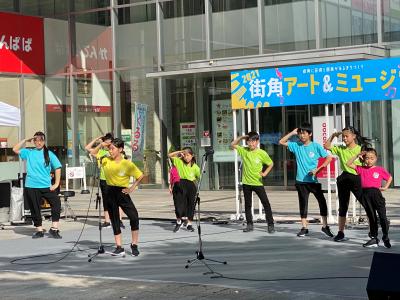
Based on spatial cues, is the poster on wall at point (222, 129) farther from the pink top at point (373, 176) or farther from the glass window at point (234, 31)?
the pink top at point (373, 176)

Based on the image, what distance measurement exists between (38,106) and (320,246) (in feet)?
60.6

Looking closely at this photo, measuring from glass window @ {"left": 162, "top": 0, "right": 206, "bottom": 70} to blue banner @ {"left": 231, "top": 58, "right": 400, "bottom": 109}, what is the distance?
10097mm

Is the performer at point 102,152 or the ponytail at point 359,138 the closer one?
the ponytail at point 359,138

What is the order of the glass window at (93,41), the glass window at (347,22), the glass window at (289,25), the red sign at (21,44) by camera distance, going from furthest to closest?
the glass window at (93,41) < the red sign at (21,44) < the glass window at (289,25) < the glass window at (347,22)

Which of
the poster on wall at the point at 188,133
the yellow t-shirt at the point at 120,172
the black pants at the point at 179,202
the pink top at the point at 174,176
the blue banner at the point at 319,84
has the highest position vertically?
the blue banner at the point at 319,84

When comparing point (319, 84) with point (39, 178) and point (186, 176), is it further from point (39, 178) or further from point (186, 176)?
point (39, 178)

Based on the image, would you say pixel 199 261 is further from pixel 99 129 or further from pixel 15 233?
pixel 99 129

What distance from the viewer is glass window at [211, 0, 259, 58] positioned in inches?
929

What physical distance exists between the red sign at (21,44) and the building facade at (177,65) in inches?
2.7

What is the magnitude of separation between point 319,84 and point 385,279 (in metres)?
9.23

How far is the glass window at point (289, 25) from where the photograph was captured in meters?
22.5

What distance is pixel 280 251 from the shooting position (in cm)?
1077

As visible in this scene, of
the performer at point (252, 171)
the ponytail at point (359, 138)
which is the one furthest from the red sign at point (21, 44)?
the ponytail at point (359, 138)

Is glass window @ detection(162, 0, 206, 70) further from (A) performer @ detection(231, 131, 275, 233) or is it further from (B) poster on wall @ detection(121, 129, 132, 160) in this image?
(A) performer @ detection(231, 131, 275, 233)
